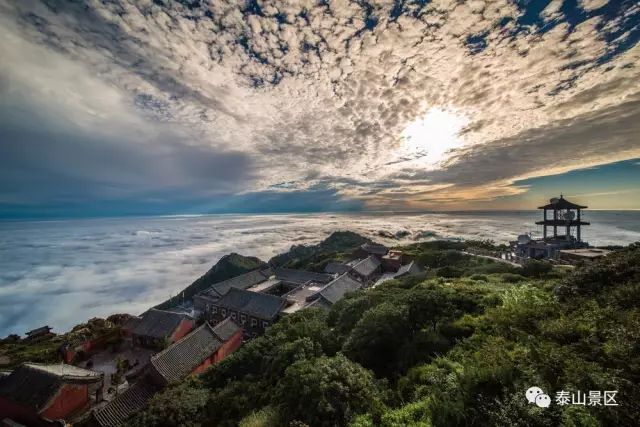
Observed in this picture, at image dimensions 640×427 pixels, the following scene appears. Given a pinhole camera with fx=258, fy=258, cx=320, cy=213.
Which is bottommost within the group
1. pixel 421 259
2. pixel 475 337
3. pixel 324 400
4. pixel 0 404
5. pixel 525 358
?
pixel 0 404

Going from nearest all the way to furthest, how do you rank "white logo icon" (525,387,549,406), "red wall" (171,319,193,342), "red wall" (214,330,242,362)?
"white logo icon" (525,387,549,406) → "red wall" (214,330,242,362) → "red wall" (171,319,193,342)

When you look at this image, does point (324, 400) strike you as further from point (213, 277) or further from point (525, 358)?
point (213, 277)

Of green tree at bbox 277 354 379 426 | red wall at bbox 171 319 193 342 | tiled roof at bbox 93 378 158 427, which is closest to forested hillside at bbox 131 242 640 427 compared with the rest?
green tree at bbox 277 354 379 426

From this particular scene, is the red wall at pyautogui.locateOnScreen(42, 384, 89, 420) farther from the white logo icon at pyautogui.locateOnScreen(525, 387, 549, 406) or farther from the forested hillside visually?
the white logo icon at pyautogui.locateOnScreen(525, 387, 549, 406)

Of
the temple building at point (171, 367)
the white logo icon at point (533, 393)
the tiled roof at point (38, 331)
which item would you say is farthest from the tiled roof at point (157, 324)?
the white logo icon at point (533, 393)

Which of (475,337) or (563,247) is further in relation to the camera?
(563,247)

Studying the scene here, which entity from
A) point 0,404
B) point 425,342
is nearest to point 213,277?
point 0,404

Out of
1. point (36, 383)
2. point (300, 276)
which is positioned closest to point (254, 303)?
point (300, 276)
